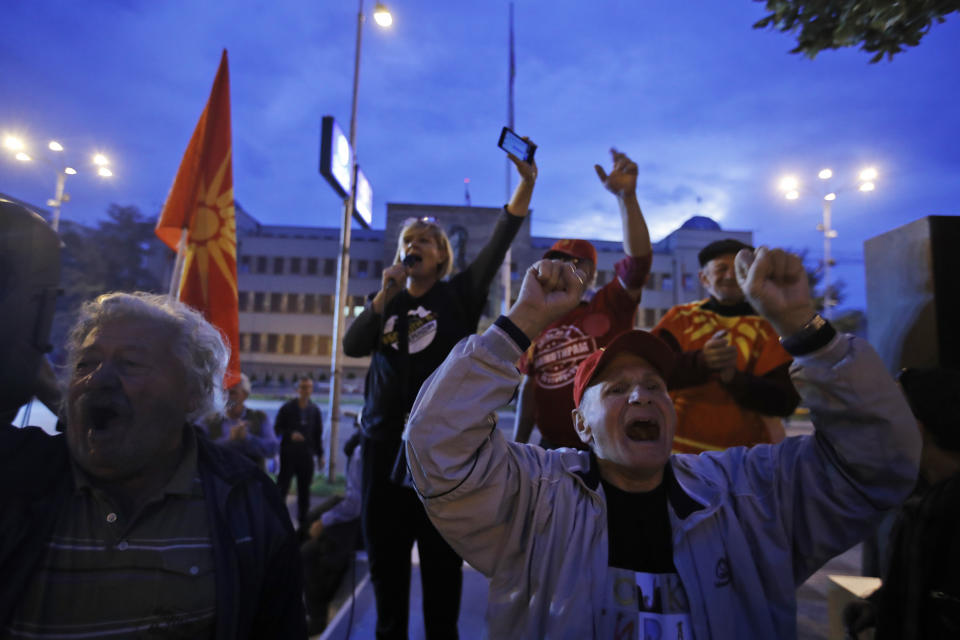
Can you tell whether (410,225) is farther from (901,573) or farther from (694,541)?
(901,573)

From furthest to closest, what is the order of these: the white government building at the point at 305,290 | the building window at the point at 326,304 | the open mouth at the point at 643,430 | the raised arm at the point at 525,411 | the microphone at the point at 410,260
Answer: the building window at the point at 326,304, the white government building at the point at 305,290, the raised arm at the point at 525,411, the microphone at the point at 410,260, the open mouth at the point at 643,430

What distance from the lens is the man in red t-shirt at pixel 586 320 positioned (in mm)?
2426

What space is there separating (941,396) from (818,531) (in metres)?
0.97

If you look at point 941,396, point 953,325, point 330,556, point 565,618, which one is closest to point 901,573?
point 941,396

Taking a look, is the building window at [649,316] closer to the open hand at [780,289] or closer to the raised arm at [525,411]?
the raised arm at [525,411]

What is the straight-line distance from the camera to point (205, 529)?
151 cm

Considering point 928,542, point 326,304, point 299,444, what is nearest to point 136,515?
point 928,542

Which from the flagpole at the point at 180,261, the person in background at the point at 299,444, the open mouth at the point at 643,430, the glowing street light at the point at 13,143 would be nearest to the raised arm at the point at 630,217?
the open mouth at the point at 643,430

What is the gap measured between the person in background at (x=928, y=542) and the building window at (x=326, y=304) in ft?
141

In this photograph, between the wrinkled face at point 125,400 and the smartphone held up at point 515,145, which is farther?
the smartphone held up at point 515,145

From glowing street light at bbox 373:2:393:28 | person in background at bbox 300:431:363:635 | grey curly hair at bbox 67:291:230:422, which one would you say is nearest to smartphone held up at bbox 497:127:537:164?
A: grey curly hair at bbox 67:291:230:422

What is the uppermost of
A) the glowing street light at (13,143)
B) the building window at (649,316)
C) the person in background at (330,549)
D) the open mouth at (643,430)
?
the building window at (649,316)

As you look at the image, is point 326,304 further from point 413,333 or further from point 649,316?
point 413,333

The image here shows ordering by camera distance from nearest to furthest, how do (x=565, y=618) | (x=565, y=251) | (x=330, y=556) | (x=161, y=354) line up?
(x=565, y=618) → (x=161, y=354) → (x=565, y=251) → (x=330, y=556)
